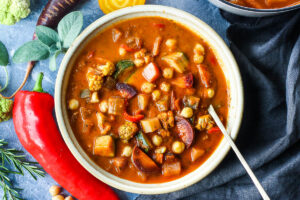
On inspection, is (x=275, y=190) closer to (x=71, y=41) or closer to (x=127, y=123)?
(x=127, y=123)

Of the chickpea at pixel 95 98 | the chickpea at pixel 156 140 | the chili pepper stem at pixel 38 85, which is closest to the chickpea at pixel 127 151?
the chickpea at pixel 156 140

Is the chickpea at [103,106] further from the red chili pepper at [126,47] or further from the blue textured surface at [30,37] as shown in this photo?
the blue textured surface at [30,37]

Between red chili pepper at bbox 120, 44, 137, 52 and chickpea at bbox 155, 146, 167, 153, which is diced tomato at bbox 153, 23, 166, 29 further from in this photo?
chickpea at bbox 155, 146, 167, 153

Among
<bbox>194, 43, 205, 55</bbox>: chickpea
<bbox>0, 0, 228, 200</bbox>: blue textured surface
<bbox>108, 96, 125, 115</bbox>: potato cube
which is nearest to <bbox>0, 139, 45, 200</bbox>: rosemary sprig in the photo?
<bbox>0, 0, 228, 200</bbox>: blue textured surface

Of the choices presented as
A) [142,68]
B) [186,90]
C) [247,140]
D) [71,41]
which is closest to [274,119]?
[247,140]

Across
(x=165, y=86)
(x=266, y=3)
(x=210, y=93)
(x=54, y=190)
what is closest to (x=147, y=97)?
(x=165, y=86)

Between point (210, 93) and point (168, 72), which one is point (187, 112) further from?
point (168, 72)
